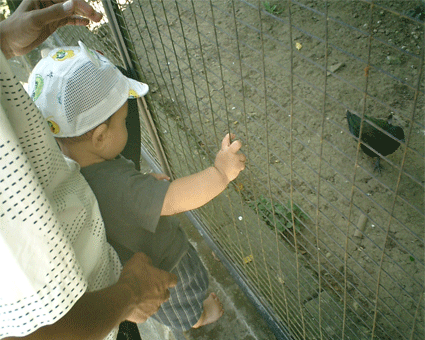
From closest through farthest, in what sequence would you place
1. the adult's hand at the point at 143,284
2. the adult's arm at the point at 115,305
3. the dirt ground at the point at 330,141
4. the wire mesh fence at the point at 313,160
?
the adult's arm at the point at 115,305, the adult's hand at the point at 143,284, the wire mesh fence at the point at 313,160, the dirt ground at the point at 330,141

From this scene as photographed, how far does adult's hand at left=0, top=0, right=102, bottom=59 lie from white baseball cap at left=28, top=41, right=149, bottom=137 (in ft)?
0.60

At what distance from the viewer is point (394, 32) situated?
12.4ft

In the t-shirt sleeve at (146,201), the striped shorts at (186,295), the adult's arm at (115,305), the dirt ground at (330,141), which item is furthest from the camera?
the dirt ground at (330,141)

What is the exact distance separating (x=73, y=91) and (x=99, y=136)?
0.17 m

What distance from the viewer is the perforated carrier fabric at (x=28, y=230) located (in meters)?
0.68

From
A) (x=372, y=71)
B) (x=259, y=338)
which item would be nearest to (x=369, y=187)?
(x=372, y=71)

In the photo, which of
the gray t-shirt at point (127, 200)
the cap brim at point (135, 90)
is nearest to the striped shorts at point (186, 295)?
the gray t-shirt at point (127, 200)

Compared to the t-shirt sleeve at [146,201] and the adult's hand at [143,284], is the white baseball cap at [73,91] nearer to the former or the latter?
the t-shirt sleeve at [146,201]

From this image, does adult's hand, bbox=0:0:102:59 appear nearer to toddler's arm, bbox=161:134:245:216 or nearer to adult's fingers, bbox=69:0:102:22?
adult's fingers, bbox=69:0:102:22

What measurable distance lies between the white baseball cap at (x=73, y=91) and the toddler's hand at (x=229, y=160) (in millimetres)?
386

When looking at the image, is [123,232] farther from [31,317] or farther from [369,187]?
[369,187]

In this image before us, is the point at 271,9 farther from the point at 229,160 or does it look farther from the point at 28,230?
the point at 28,230

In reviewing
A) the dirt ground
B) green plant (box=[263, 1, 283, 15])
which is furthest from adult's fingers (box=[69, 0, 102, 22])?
green plant (box=[263, 1, 283, 15])

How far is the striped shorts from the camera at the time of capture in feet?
5.32
